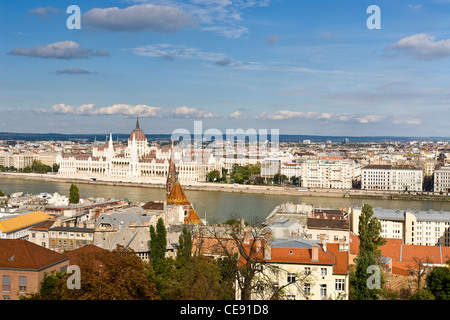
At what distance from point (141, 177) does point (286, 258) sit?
2801 centimetres

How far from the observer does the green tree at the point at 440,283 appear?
5.73 meters

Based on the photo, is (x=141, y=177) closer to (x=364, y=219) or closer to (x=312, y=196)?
(x=312, y=196)

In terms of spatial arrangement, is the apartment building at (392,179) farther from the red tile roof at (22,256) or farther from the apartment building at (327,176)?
the red tile roof at (22,256)

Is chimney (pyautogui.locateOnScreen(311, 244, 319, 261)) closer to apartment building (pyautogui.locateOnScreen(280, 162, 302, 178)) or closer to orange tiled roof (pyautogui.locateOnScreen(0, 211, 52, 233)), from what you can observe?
orange tiled roof (pyautogui.locateOnScreen(0, 211, 52, 233))

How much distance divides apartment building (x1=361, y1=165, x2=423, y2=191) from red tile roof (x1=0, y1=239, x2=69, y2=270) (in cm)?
2583

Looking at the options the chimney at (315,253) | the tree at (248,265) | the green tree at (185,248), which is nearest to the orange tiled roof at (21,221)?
the tree at (248,265)

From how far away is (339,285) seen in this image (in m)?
5.58

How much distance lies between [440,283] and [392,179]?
80.7 ft

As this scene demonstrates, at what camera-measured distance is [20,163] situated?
1582 inches

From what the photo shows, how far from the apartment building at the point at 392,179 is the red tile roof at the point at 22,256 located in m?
25.8

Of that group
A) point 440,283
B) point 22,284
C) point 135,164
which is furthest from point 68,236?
point 135,164
